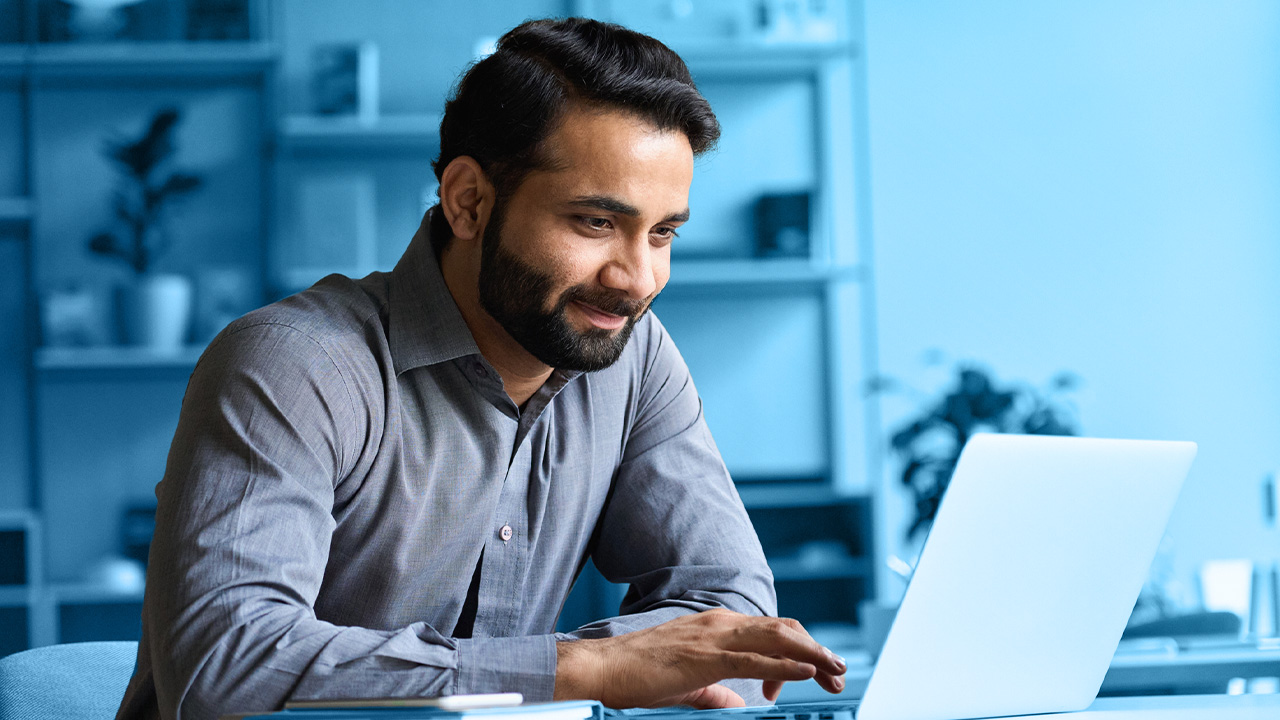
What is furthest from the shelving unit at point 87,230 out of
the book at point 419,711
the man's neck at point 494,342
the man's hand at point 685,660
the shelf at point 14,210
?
the book at point 419,711

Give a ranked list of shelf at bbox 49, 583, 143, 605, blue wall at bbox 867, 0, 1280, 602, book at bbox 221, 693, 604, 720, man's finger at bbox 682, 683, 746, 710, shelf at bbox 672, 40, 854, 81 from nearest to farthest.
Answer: book at bbox 221, 693, 604, 720 < man's finger at bbox 682, 683, 746, 710 < shelf at bbox 49, 583, 143, 605 < shelf at bbox 672, 40, 854, 81 < blue wall at bbox 867, 0, 1280, 602

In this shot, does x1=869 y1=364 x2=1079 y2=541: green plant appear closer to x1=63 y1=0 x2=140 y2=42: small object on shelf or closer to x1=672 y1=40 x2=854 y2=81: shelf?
x1=672 y1=40 x2=854 y2=81: shelf

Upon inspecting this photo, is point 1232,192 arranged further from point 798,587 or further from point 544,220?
point 544,220

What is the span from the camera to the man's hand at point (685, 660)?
767 millimetres

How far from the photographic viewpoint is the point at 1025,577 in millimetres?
745

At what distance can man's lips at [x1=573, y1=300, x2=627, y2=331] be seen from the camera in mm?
1076

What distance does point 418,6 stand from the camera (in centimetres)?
348

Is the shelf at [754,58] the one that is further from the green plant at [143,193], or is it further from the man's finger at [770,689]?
the man's finger at [770,689]

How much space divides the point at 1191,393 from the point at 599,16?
7.97ft

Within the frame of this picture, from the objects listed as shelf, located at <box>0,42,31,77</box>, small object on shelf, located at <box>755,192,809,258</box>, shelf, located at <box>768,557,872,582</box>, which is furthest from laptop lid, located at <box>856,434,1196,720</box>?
shelf, located at <box>0,42,31,77</box>

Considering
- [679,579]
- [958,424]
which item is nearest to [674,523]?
[679,579]

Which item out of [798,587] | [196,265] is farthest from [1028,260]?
[196,265]

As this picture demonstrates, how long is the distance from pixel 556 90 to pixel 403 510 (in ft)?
1.46

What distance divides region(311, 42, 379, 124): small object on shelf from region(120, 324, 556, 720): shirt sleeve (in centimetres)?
253
